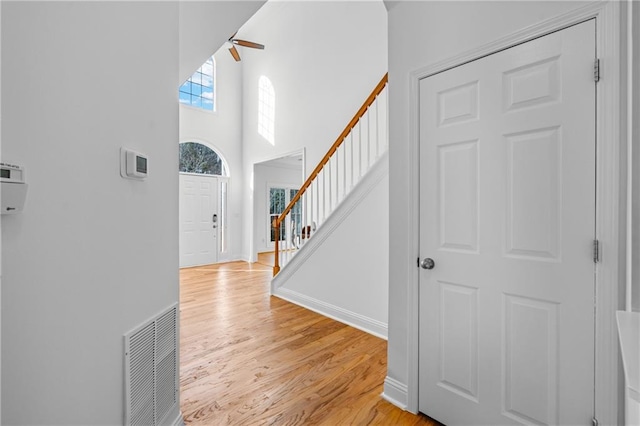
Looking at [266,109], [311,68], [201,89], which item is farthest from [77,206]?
[201,89]

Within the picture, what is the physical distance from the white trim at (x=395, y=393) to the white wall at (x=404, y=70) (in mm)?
30

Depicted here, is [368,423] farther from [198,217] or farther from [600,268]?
[198,217]

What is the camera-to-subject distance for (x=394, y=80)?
192 centimetres

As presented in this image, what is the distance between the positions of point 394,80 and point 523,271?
134cm

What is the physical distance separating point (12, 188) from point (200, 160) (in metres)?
6.38

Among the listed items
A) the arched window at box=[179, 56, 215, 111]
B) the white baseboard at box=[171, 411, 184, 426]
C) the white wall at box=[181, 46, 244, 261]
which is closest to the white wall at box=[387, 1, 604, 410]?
the white baseboard at box=[171, 411, 184, 426]

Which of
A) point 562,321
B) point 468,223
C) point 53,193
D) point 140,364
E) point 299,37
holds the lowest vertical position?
point 140,364

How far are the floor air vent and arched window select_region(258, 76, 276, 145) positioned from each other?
210 inches

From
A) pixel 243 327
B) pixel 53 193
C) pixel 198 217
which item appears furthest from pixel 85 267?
pixel 198 217

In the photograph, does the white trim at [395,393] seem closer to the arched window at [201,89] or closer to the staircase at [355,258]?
the staircase at [355,258]

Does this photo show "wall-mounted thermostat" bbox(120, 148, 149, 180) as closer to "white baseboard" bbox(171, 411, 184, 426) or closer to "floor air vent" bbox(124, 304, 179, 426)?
"floor air vent" bbox(124, 304, 179, 426)

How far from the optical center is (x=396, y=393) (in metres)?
1.90

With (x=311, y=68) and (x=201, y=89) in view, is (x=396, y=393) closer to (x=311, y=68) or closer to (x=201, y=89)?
(x=311, y=68)

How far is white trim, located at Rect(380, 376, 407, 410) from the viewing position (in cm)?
186
